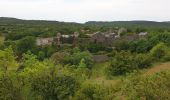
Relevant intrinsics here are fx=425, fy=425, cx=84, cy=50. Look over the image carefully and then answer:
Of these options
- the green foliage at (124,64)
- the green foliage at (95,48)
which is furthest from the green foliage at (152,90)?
the green foliage at (95,48)

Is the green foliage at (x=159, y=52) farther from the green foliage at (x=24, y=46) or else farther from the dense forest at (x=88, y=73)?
the green foliage at (x=24, y=46)

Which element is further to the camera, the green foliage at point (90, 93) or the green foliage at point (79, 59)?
the green foliage at point (79, 59)

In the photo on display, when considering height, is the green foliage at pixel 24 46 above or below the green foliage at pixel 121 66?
below

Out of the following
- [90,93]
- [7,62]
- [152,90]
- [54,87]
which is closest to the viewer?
[152,90]

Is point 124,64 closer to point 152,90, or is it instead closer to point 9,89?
point 9,89

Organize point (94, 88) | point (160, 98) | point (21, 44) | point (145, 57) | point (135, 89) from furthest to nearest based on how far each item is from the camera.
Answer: point (21, 44) < point (145, 57) < point (94, 88) < point (135, 89) < point (160, 98)

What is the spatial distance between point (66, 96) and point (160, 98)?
26.7 ft

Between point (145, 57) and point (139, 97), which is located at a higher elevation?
point (139, 97)

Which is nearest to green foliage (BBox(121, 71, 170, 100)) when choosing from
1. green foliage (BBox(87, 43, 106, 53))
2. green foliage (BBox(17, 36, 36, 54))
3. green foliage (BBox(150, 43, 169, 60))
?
green foliage (BBox(150, 43, 169, 60))

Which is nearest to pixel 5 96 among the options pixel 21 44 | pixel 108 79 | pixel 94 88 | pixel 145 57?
pixel 94 88

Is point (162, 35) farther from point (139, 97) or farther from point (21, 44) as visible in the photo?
point (139, 97)

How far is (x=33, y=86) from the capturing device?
95.7 ft

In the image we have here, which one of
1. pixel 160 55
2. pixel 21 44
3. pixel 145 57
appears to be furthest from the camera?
pixel 21 44

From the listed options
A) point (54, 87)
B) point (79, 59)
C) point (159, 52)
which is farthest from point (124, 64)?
point (54, 87)
